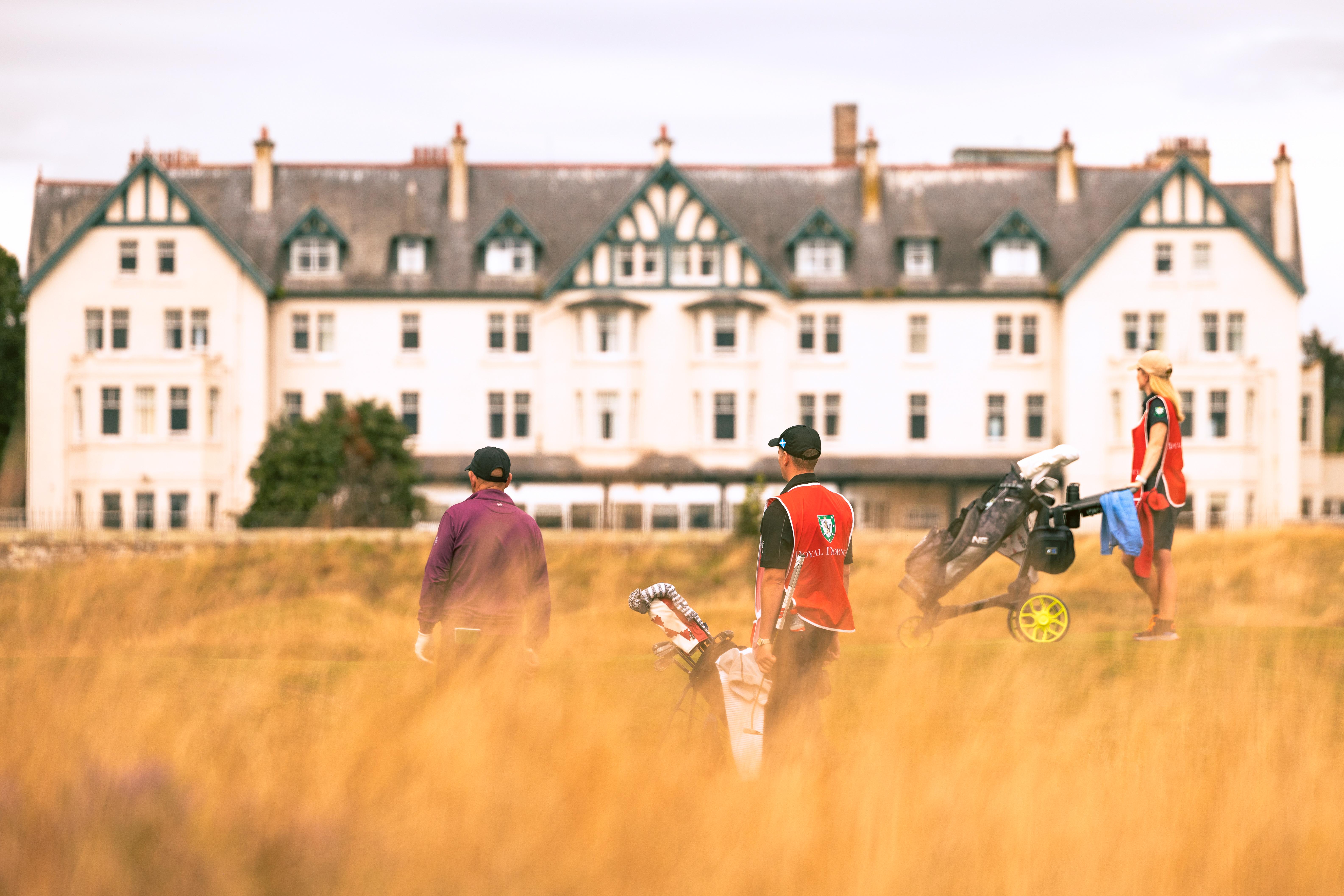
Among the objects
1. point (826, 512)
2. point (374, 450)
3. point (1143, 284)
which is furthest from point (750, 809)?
point (1143, 284)

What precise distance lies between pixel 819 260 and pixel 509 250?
1143 cm

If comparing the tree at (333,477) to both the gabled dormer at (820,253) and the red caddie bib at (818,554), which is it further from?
the red caddie bib at (818,554)

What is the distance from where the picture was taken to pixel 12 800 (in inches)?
215

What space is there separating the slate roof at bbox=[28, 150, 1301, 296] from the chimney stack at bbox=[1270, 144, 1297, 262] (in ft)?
2.10

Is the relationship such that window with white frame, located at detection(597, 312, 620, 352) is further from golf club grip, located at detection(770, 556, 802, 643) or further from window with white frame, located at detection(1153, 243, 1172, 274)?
golf club grip, located at detection(770, 556, 802, 643)

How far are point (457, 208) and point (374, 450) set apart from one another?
13005 millimetres

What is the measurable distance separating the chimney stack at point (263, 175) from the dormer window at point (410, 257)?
537 centimetres

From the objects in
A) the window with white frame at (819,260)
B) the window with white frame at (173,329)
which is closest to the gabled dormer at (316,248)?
the window with white frame at (173,329)

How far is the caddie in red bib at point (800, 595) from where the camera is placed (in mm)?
7145

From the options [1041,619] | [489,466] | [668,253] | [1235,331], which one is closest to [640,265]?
[668,253]

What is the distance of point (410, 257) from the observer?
5406cm

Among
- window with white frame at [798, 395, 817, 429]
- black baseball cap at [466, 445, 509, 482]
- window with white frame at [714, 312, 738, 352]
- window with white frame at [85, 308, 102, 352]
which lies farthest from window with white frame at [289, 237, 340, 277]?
black baseball cap at [466, 445, 509, 482]

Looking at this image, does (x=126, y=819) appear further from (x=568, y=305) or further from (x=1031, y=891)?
(x=568, y=305)

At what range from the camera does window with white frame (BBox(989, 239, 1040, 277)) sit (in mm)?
53469
